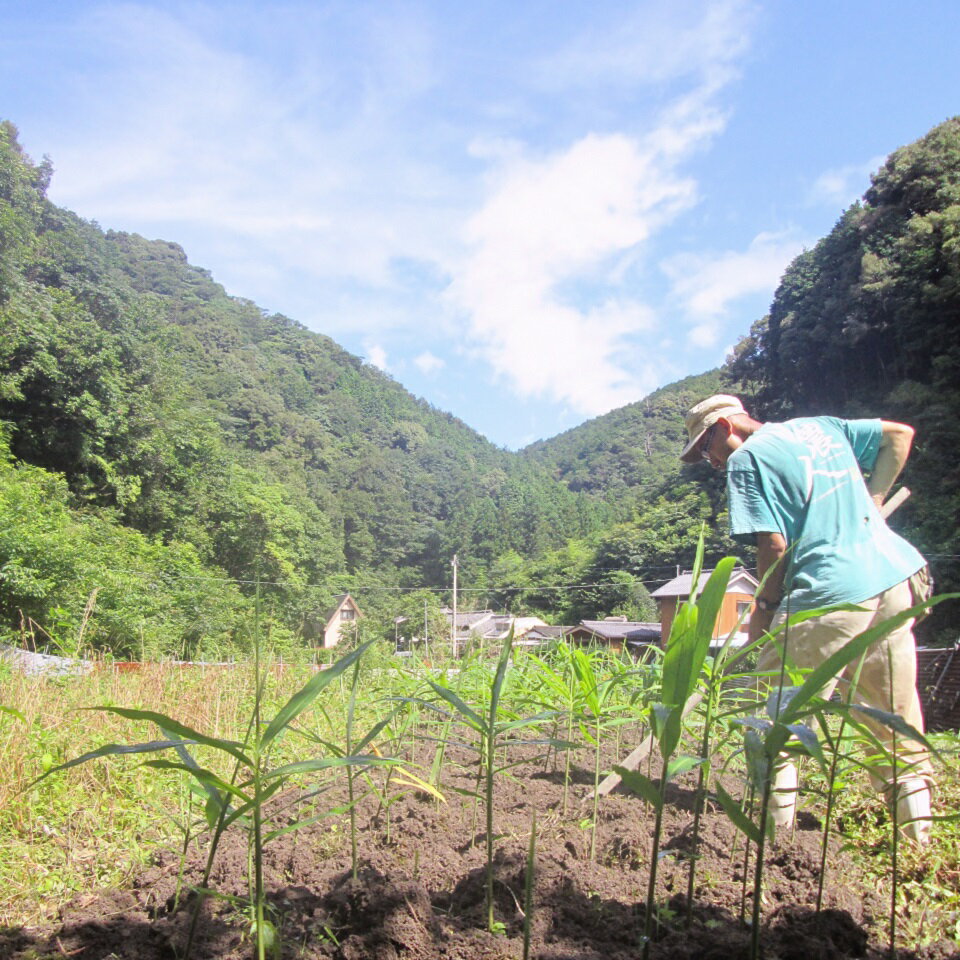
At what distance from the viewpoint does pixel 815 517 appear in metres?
2.00

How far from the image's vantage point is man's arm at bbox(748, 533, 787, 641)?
1.91 metres

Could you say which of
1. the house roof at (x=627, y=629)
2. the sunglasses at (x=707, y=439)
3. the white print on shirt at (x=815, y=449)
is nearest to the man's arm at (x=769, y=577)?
the white print on shirt at (x=815, y=449)

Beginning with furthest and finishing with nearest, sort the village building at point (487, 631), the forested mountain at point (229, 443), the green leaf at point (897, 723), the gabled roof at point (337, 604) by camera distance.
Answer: the gabled roof at point (337, 604) → the forested mountain at point (229, 443) → the village building at point (487, 631) → the green leaf at point (897, 723)

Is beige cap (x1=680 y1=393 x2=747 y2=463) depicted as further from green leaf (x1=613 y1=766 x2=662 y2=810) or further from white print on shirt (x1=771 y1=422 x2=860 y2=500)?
green leaf (x1=613 y1=766 x2=662 y2=810)

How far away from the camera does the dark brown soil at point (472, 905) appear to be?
991mm

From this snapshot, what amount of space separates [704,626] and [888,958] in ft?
1.79

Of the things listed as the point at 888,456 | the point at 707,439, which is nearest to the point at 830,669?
the point at 707,439

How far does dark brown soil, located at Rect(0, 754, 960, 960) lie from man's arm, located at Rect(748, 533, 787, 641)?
0.55 meters

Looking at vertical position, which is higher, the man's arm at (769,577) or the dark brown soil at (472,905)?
the man's arm at (769,577)

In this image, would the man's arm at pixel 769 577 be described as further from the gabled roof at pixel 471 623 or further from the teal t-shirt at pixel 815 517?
the gabled roof at pixel 471 623

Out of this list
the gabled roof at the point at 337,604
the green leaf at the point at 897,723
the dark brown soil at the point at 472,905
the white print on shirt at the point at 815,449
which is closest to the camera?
the green leaf at the point at 897,723

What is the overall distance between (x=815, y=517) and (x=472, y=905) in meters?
1.44

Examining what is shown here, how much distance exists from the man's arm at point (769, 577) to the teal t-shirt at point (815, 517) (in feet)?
0.09

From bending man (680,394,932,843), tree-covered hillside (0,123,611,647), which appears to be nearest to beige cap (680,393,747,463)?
bending man (680,394,932,843)
